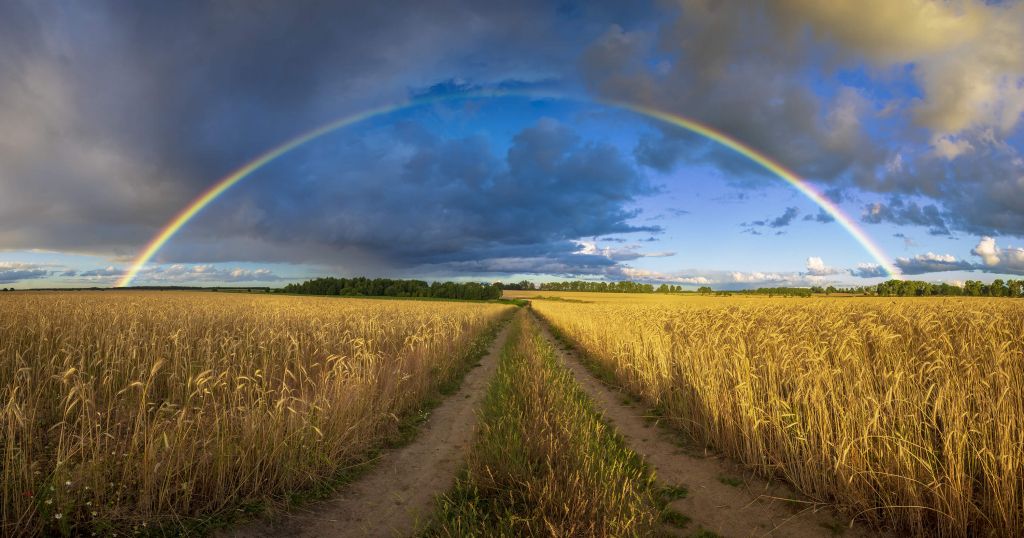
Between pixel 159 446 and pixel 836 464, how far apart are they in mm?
8277

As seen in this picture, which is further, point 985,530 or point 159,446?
point 159,446

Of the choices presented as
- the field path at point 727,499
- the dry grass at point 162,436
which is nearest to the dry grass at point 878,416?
the field path at point 727,499

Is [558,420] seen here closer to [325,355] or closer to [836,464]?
[836,464]

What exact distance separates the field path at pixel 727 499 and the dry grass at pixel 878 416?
11.4 inches

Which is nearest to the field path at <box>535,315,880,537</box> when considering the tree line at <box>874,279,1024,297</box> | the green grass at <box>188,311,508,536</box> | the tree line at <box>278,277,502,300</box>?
Answer: the green grass at <box>188,311,508,536</box>

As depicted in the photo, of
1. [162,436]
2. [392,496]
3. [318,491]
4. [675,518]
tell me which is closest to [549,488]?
[675,518]

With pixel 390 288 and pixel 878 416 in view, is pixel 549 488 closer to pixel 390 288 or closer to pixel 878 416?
pixel 878 416

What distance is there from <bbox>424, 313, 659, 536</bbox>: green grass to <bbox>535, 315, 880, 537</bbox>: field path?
352mm

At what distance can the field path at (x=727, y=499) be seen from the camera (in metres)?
5.11

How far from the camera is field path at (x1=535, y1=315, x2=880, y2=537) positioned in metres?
5.11

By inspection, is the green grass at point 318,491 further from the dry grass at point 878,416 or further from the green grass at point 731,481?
the dry grass at point 878,416

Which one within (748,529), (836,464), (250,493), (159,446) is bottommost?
(748,529)

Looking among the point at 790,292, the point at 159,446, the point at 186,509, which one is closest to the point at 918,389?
the point at 186,509

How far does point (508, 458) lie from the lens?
5906mm
